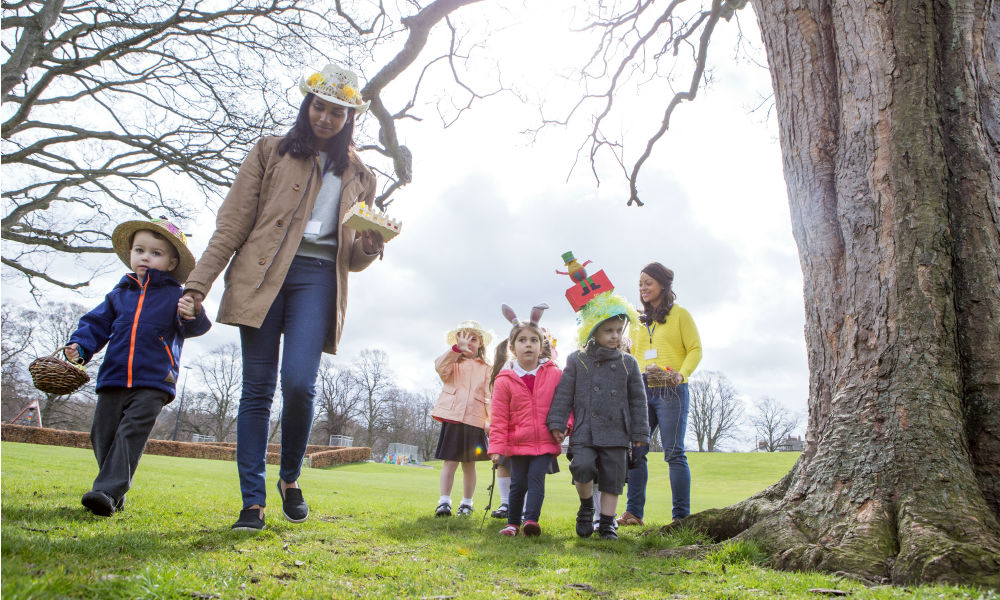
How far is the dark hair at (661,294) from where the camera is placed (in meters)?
5.42

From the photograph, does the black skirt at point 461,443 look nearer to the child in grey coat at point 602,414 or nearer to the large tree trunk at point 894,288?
the child in grey coat at point 602,414

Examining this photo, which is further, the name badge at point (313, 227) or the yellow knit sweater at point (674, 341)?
the yellow knit sweater at point (674, 341)

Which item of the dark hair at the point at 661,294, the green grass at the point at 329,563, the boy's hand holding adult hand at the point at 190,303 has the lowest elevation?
the green grass at the point at 329,563

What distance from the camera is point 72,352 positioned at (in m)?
3.44

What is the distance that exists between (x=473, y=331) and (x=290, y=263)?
306 cm

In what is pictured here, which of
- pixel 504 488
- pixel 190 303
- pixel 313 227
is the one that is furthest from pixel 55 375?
pixel 504 488

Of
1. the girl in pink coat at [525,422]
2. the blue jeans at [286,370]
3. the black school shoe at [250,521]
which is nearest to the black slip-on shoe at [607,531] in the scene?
the girl in pink coat at [525,422]

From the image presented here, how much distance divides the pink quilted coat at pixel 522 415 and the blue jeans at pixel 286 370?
66.9 inches

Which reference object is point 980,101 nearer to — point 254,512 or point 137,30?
point 254,512

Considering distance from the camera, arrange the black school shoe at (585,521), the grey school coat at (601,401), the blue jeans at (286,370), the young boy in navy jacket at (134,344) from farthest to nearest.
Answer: the grey school coat at (601,401) → the black school shoe at (585,521) → the young boy in navy jacket at (134,344) → the blue jeans at (286,370)

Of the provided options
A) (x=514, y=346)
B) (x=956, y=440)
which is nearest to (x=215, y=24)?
(x=514, y=346)

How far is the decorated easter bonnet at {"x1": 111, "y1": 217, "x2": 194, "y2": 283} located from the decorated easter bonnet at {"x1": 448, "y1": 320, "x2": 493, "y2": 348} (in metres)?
2.76

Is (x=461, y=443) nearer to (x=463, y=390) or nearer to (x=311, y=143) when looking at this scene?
(x=463, y=390)

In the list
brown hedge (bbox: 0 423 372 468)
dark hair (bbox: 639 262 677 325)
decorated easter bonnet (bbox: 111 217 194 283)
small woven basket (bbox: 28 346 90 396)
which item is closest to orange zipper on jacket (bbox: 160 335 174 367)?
small woven basket (bbox: 28 346 90 396)
